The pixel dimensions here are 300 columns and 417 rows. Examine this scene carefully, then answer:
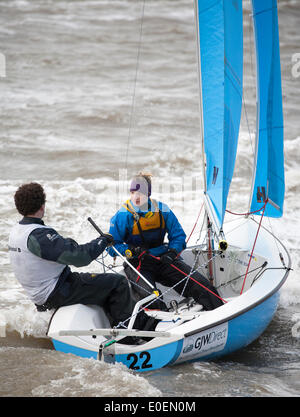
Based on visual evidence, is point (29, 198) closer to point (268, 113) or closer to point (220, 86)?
point (220, 86)

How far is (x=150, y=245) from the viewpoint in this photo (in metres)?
3.38

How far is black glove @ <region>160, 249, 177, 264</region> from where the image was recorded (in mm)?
3338

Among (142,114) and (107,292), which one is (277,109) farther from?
(142,114)

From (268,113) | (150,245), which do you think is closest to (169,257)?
(150,245)

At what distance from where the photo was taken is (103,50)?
1312 cm

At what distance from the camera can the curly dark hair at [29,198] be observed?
2586mm

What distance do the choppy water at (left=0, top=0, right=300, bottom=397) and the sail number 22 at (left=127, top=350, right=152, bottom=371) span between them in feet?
0.23

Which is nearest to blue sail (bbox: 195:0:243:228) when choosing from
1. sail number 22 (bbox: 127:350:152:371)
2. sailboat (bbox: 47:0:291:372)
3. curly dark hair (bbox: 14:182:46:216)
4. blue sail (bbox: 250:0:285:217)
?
sailboat (bbox: 47:0:291:372)

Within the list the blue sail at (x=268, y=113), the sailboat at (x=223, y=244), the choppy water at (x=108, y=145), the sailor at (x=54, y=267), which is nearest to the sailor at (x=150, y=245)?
the sailboat at (x=223, y=244)

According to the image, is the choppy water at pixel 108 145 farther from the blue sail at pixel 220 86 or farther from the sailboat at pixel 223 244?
the blue sail at pixel 220 86

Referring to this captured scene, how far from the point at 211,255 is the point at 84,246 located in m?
1.29

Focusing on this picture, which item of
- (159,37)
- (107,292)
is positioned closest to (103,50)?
(159,37)

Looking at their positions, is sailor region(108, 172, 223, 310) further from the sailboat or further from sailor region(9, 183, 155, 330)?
sailor region(9, 183, 155, 330)

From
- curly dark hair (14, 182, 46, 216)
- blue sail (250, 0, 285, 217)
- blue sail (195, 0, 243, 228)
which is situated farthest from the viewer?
blue sail (250, 0, 285, 217)
